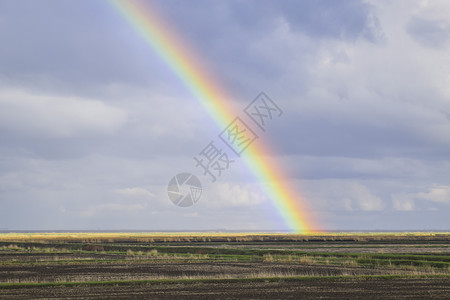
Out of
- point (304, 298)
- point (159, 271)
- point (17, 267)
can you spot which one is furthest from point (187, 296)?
point (17, 267)

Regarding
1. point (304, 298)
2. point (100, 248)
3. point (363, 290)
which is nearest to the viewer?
point (304, 298)

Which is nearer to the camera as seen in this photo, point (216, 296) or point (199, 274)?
point (216, 296)

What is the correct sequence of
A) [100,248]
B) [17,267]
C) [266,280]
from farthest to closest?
1. [100,248]
2. [17,267]
3. [266,280]

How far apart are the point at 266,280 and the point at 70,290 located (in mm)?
13318

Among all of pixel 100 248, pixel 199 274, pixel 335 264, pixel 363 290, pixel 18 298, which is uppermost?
pixel 100 248

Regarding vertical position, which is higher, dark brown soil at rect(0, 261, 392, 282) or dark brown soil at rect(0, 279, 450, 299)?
dark brown soil at rect(0, 261, 392, 282)

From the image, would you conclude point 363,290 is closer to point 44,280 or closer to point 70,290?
point 70,290

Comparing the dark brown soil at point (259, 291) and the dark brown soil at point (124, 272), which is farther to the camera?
the dark brown soil at point (124, 272)

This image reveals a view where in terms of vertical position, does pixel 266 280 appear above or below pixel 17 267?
below

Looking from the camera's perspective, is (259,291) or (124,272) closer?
(259,291)

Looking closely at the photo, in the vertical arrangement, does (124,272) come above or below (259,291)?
above

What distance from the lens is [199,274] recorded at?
4616 cm

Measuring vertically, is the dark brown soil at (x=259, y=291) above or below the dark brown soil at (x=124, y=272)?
below

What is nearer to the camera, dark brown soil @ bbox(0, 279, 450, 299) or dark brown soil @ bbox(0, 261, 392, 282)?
dark brown soil @ bbox(0, 279, 450, 299)
